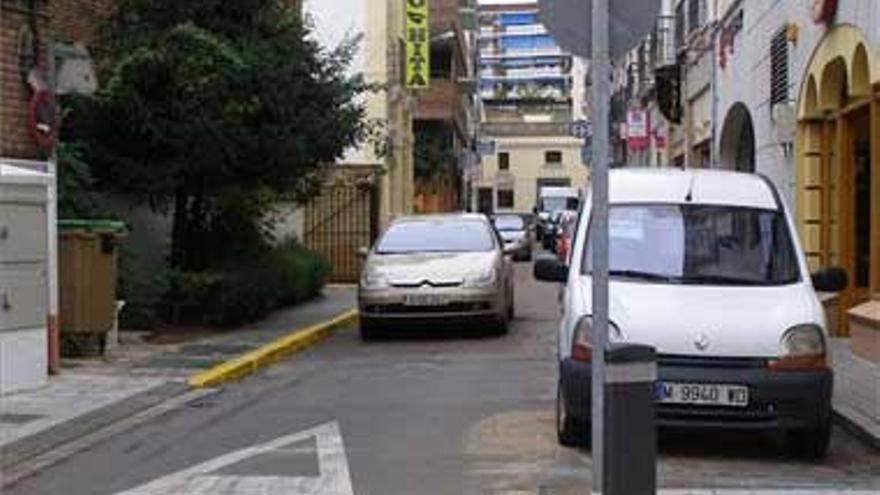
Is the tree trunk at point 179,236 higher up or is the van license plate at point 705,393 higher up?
the tree trunk at point 179,236

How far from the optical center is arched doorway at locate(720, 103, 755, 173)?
93.6 ft

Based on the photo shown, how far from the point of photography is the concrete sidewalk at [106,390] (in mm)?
10773

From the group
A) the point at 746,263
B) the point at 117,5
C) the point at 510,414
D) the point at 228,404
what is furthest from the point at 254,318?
the point at 746,263

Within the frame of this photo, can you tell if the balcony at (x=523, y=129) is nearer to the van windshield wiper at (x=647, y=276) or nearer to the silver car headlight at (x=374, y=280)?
the silver car headlight at (x=374, y=280)

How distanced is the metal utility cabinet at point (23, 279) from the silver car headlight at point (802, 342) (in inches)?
247

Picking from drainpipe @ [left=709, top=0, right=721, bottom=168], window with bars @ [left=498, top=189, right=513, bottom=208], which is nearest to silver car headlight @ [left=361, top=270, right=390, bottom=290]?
drainpipe @ [left=709, top=0, right=721, bottom=168]

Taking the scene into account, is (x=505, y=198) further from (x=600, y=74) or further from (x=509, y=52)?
(x=600, y=74)

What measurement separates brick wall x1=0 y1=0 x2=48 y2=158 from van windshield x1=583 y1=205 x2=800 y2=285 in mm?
6012

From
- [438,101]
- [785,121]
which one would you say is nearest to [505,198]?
[438,101]

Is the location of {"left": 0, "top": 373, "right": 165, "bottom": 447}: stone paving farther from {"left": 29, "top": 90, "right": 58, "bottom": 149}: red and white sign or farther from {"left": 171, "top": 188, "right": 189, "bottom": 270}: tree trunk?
{"left": 171, "top": 188, "right": 189, "bottom": 270}: tree trunk

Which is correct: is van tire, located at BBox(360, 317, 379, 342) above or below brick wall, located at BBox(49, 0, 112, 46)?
below

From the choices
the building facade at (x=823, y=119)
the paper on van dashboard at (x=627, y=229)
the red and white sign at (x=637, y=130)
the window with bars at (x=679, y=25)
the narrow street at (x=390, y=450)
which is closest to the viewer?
the narrow street at (x=390, y=450)

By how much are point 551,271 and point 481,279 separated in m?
7.05

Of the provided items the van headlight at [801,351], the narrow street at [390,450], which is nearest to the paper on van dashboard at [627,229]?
the narrow street at [390,450]
